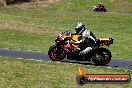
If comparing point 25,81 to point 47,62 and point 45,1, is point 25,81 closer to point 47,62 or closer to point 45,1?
point 47,62

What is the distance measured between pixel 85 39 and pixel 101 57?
4.41ft

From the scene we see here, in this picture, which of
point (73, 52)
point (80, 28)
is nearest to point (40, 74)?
point (73, 52)

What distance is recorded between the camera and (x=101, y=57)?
63.4 ft

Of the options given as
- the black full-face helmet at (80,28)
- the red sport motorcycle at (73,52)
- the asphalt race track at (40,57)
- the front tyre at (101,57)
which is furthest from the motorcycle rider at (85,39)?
the asphalt race track at (40,57)

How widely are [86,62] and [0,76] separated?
20.7 ft

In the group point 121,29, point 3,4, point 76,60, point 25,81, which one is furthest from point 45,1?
point 25,81

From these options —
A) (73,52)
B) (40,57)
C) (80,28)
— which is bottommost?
(40,57)

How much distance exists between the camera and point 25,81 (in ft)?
48.2

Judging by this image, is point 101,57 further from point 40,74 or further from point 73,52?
point 40,74

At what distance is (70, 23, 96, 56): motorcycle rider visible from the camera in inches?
753

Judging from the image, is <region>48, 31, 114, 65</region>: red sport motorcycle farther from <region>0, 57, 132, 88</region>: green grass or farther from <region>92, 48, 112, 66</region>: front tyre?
<region>0, 57, 132, 88</region>: green grass

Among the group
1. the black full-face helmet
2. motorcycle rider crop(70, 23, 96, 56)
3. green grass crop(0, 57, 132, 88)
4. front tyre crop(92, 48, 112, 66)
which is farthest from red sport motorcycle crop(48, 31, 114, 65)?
green grass crop(0, 57, 132, 88)

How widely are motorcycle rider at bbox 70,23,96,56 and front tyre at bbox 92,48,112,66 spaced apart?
1.58ft

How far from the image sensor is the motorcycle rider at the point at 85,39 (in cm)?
1913
